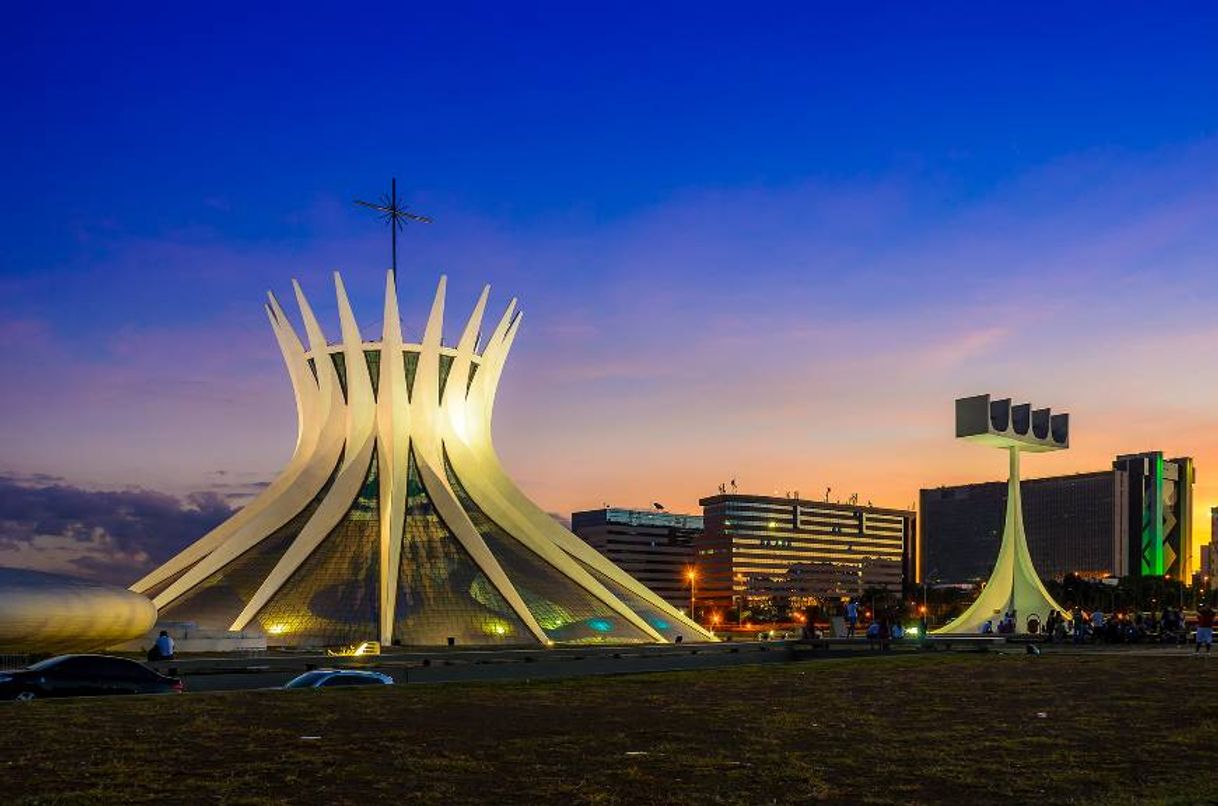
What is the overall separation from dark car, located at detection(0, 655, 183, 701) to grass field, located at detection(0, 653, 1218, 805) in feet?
8.43

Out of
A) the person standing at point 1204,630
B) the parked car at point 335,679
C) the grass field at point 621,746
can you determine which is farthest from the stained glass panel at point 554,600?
the grass field at point 621,746

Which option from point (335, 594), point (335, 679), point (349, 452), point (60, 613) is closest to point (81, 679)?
point (335, 679)

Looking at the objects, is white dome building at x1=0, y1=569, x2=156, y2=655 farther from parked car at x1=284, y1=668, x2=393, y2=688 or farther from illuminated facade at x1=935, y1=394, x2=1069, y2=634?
illuminated facade at x1=935, y1=394, x2=1069, y2=634

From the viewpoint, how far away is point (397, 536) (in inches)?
1975

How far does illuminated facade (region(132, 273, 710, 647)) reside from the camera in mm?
46719

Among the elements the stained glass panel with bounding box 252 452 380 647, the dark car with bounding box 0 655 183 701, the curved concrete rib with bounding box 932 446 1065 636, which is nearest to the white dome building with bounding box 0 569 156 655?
the dark car with bounding box 0 655 183 701

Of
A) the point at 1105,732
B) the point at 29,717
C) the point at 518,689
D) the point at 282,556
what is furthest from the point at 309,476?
the point at 1105,732

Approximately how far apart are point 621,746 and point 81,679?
39.2ft

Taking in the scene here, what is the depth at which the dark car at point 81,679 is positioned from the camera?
792 inches

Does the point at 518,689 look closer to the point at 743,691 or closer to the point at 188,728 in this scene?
the point at 743,691

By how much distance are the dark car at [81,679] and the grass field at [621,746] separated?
2.57 m

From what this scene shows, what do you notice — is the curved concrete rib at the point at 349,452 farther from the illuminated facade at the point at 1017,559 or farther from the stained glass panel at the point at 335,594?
the illuminated facade at the point at 1017,559

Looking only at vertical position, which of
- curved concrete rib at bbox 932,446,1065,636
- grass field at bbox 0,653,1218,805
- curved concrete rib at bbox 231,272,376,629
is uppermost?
curved concrete rib at bbox 231,272,376,629

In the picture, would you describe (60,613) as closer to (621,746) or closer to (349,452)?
(621,746)
